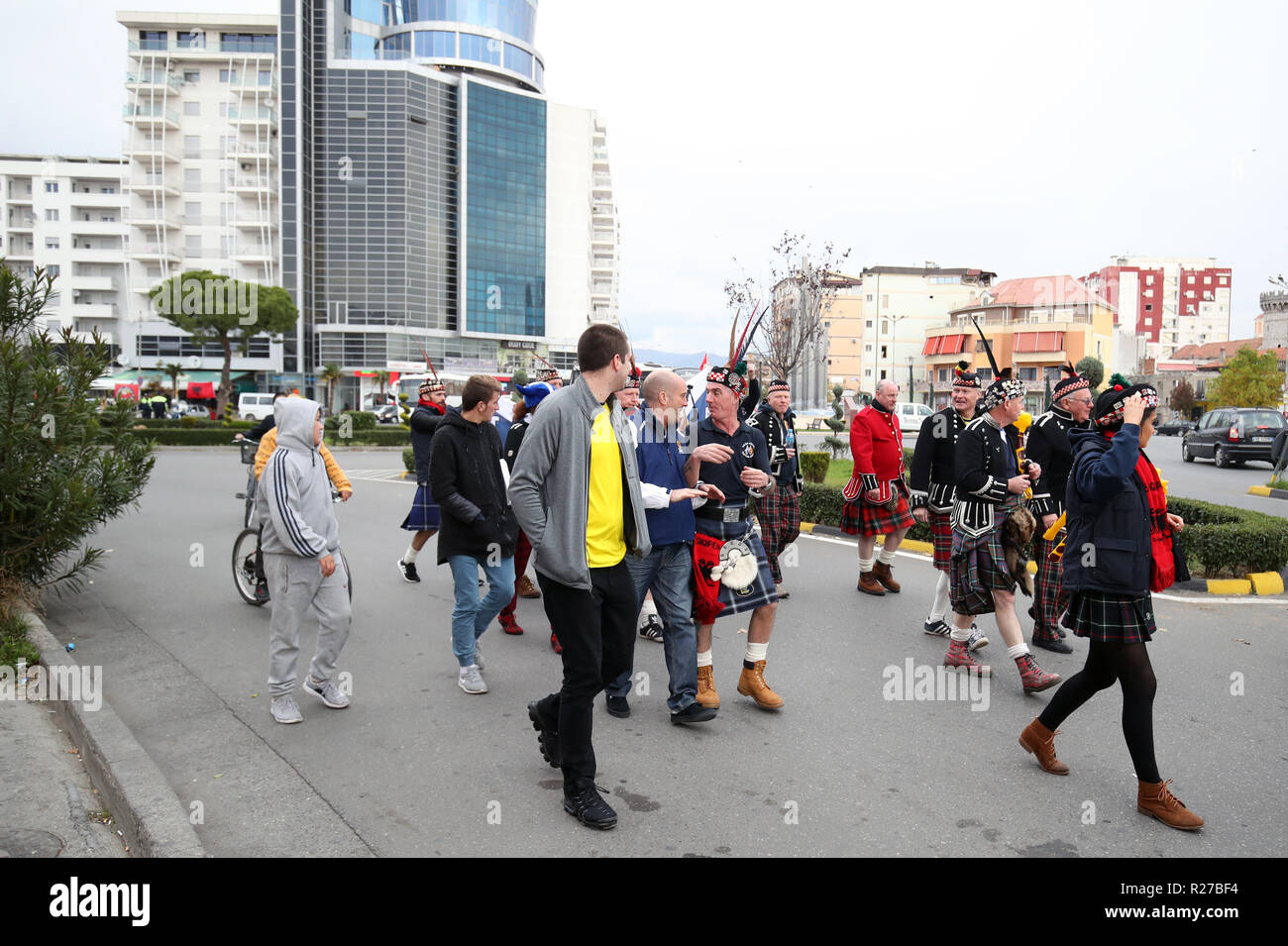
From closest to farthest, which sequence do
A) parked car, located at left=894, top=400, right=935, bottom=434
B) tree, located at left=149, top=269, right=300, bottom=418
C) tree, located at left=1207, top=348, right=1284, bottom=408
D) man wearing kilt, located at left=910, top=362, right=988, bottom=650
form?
man wearing kilt, located at left=910, top=362, right=988, bottom=650 < parked car, located at left=894, top=400, right=935, bottom=434 < tree, located at left=149, top=269, right=300, bottom=418 < tree, located at left=1207, top=348, right=1284, bottom=408

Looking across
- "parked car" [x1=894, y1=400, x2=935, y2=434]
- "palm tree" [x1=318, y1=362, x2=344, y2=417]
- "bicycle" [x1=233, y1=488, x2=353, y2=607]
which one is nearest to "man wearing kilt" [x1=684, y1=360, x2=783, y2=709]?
"bicycle" [x1=233, y1=488, x2=353, y2=607]

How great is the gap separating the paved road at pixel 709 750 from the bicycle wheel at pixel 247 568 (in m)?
0.16

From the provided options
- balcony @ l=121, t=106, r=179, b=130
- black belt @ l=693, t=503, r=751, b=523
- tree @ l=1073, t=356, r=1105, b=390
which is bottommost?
black belt @ l=693, t=503, r=751, b=523

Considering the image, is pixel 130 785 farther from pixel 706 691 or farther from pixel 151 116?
pixel 151 116

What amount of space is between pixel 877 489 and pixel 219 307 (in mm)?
52592

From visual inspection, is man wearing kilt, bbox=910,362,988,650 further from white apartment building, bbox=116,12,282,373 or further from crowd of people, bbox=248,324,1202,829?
white apartment building, bbox=116,12,282,373

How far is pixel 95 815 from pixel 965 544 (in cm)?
501

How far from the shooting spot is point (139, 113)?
70750 millimetres

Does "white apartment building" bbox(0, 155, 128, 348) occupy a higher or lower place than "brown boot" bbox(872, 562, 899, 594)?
higher

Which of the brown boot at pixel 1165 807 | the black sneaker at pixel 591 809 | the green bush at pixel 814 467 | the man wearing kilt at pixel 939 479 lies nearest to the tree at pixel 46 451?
the black sneaker at pixel 591 809

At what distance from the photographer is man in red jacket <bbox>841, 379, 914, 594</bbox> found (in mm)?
7785

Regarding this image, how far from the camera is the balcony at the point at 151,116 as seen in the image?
69938mm

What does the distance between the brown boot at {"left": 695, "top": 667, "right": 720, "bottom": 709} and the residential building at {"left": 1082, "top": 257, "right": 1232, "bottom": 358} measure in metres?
149
